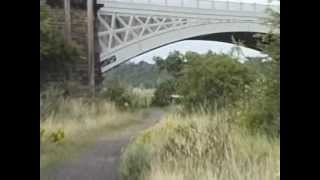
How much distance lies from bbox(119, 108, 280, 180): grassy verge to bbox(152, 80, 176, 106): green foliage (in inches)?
1.9

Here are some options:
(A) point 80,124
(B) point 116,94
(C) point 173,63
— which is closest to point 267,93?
(C) point 173,63

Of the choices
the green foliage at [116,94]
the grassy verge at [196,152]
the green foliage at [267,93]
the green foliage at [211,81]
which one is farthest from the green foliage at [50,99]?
the green foliage at [267,93]

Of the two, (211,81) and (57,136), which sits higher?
(211,81)

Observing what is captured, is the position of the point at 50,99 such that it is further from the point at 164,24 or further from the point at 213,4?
the point at 213,4

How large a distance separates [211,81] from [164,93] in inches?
5.6

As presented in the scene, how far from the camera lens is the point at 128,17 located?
123 cm

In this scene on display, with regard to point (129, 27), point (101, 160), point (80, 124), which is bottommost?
point (101, 160)

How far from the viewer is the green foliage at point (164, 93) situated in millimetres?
1208

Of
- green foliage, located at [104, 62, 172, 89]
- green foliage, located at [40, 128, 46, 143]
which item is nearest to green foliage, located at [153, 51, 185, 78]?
green foliage, located at [104, 62, 172, 89]

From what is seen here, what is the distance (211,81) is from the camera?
1230 millimetres

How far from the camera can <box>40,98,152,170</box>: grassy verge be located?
115cm

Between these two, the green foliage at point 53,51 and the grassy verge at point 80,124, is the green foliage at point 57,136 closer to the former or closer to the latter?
the grassy verge at point 80,124
